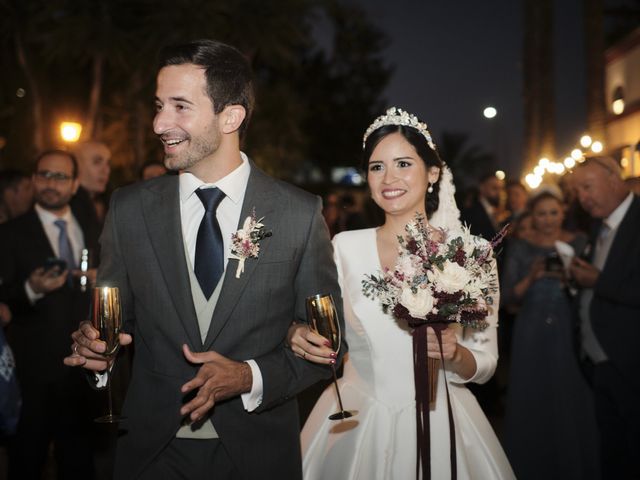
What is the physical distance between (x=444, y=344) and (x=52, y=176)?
3.63m

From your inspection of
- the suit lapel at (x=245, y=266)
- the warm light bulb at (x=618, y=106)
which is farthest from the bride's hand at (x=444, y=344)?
the warm light bulb at (x=618, y=106)

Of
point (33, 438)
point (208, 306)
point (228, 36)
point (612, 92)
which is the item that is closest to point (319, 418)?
point (208, 306)

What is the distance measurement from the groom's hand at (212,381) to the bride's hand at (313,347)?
24 centimetres

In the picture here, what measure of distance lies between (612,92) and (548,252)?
20.1 meters

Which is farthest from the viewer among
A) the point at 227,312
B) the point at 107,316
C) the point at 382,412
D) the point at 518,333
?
the point at 518,333

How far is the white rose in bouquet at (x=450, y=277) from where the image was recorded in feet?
9.91

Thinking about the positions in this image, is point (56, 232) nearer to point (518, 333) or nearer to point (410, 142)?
point (410, 142)

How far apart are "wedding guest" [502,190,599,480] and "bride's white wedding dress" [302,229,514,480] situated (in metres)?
2.93

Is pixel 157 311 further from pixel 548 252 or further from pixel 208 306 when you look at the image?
pixel 548 252

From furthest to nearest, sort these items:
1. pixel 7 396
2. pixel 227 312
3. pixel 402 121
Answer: pixel 7 396
pixel 402 121
pixel 227 312

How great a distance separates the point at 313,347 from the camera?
2758 millimetres

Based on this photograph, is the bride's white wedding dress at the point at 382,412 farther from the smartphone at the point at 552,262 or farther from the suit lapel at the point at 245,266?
the smartphone at the point at 552,262

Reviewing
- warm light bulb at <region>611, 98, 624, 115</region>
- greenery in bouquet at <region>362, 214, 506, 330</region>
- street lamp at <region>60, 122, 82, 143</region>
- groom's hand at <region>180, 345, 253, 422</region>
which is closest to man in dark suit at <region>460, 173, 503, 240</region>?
greenery in bouquet at <region>362, 214, 506, 330</region>

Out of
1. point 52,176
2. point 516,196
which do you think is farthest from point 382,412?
point 516,196
